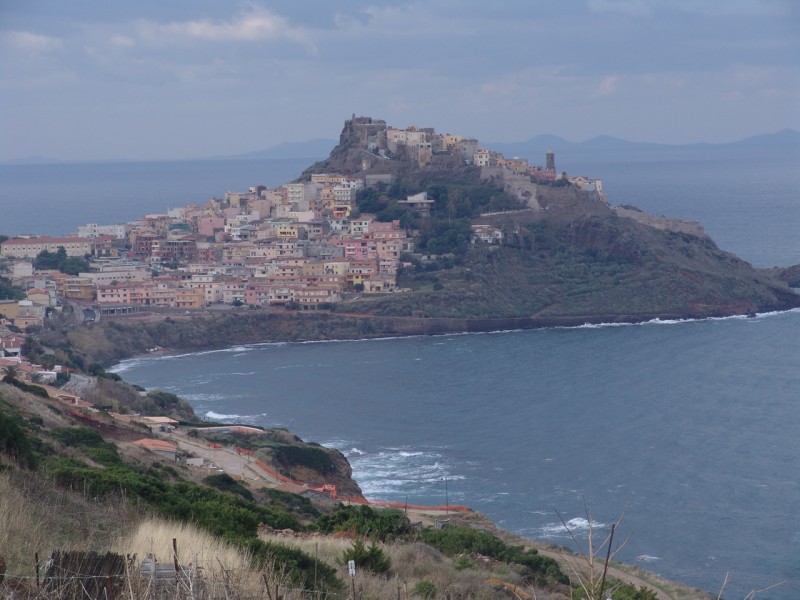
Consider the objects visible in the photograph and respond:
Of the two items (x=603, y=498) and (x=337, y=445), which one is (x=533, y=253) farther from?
(x=603, y=498)

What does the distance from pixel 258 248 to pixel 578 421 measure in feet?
78.4

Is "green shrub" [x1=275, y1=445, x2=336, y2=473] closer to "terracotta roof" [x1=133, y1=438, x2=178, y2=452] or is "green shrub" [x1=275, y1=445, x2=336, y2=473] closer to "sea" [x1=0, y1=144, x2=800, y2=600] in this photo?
"sea" [x1=0, y1=144, x2=800, y2=600]

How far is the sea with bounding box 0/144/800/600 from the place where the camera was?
17.5m

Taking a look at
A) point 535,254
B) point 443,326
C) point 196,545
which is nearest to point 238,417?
point 443,326

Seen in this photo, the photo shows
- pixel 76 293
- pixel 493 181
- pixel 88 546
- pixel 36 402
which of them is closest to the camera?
pixel 88 546

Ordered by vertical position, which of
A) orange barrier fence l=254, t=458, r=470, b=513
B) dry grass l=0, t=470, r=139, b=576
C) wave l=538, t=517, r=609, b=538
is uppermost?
dry grass l=0, t=470, r=139, b=576

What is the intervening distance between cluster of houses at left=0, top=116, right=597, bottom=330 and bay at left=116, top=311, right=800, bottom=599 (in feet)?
14.9

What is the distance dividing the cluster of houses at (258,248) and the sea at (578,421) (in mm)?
4486

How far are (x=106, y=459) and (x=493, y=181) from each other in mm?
41401

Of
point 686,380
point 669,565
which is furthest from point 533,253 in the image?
point 669,565

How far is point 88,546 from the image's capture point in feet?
19.9

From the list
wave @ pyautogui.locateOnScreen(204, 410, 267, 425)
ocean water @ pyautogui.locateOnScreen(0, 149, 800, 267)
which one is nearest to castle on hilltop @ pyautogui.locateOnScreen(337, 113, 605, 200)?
ocean water @ pyautogui.locateOnScreen(0, 149, 800, 267)

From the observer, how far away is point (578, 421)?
25.5 meters

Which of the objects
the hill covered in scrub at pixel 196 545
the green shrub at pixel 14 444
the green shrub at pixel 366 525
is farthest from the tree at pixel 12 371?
the green shrub at pixel 14 444
